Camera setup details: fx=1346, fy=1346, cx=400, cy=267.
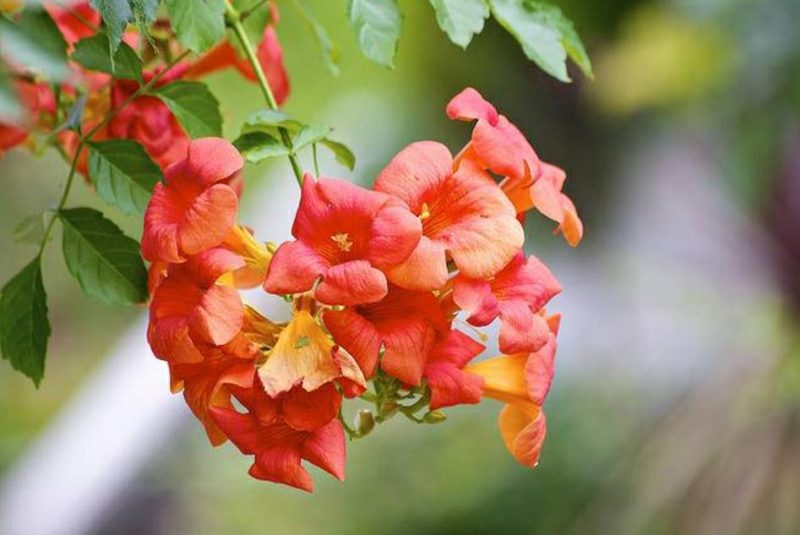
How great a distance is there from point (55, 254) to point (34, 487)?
84cm

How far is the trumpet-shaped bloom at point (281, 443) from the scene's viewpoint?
24.1 inches

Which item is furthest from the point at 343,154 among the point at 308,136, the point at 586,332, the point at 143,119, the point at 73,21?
the point at 586,332

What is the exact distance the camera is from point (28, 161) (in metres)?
3.23

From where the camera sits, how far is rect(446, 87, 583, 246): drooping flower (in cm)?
65

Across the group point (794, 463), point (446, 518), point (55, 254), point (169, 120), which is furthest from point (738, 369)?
point (169, 120)

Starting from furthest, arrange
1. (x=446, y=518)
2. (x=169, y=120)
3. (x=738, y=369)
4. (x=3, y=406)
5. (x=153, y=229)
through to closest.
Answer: (x=3, y=406), (x=738, y=369), (x=446, y=518), (x=169, y=120), (x=153, y=229)

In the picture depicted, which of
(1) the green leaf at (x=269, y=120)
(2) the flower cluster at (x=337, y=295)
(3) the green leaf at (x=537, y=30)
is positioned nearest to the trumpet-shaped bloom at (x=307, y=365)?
(2) the flower cluster at (x=337, y=295)

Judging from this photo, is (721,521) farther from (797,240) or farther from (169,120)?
(169,120)

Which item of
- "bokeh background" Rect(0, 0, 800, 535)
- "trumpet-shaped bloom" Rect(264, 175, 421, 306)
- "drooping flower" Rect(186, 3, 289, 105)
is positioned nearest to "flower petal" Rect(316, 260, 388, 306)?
"trumpet-shaped bloom" Rect(264, 175, 421, 306)

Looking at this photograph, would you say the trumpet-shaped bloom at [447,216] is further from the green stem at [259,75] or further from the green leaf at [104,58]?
the green leaf at [104,58]

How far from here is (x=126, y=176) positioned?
0.73m

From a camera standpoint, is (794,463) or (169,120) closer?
(169,120)

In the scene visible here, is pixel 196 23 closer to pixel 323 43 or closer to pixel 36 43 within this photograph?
pixel 36 43

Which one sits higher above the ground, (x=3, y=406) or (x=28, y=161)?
(x=28, y=161)
